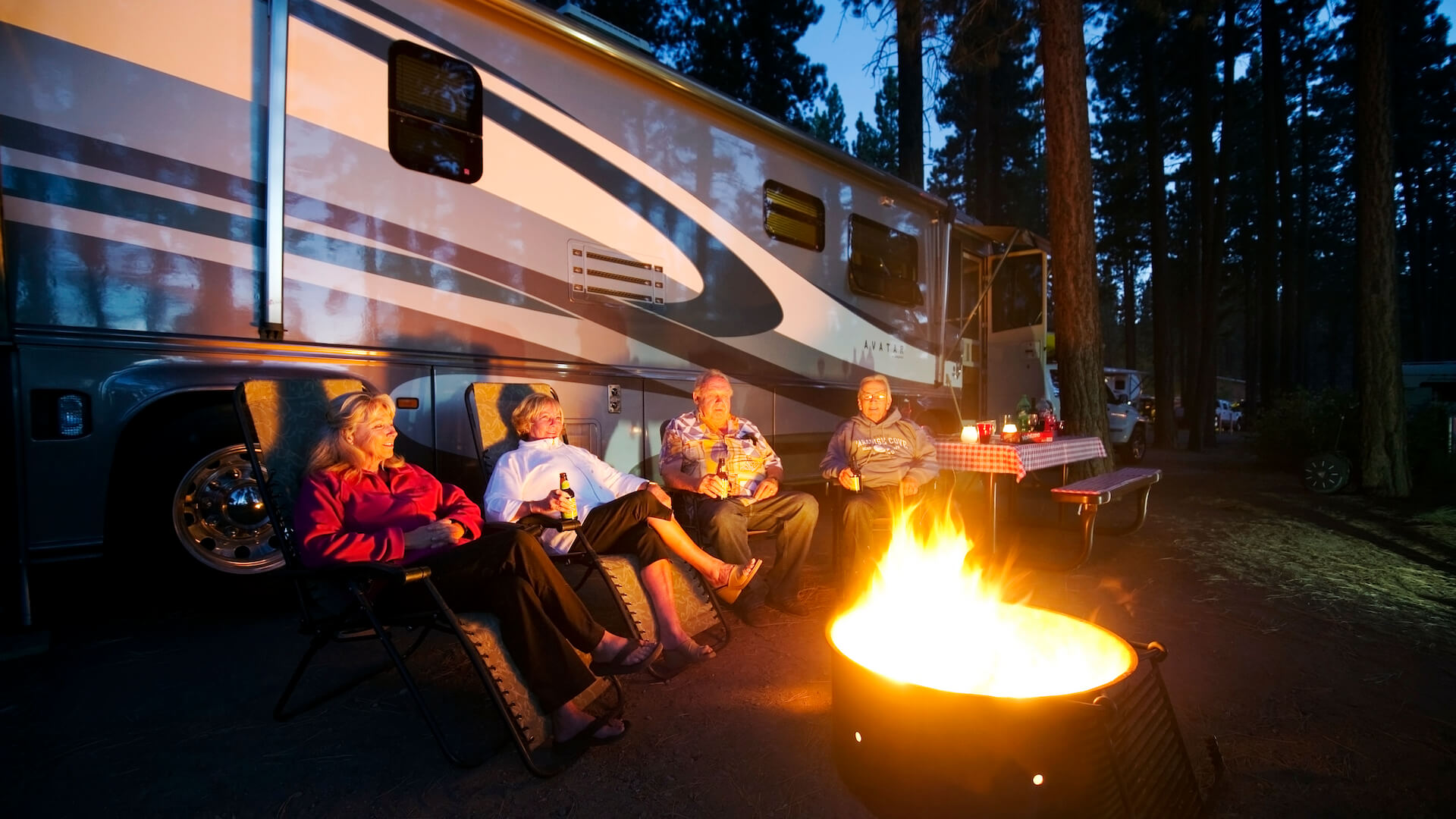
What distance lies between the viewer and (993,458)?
406cm

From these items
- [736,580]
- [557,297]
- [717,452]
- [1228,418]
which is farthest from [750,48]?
[1228,418]

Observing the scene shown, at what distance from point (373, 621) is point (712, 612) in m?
1.35

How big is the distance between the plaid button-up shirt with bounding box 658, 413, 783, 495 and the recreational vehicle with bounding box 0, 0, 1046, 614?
67 centimetres

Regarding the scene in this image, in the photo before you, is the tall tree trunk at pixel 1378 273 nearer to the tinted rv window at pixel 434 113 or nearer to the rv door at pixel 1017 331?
the rv door at pixel 1017 331

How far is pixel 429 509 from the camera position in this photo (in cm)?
258

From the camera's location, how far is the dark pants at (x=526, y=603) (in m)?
2.09

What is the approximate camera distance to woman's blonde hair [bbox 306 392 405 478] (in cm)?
241

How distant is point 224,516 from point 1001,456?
3.82m

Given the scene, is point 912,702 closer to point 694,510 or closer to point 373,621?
point 373,621

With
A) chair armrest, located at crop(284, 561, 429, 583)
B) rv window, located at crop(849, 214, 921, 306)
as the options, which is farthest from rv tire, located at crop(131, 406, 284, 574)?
rv window, located at crop(849, 214, 921, 306)

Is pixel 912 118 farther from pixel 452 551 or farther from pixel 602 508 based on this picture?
pixel 452 551

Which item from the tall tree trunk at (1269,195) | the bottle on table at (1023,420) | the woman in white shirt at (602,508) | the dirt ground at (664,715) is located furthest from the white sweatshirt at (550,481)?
the tall tree trunk at (1269,195)

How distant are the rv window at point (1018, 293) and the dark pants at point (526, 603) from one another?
7129 mm

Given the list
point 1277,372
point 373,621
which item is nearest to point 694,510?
point 373,621
